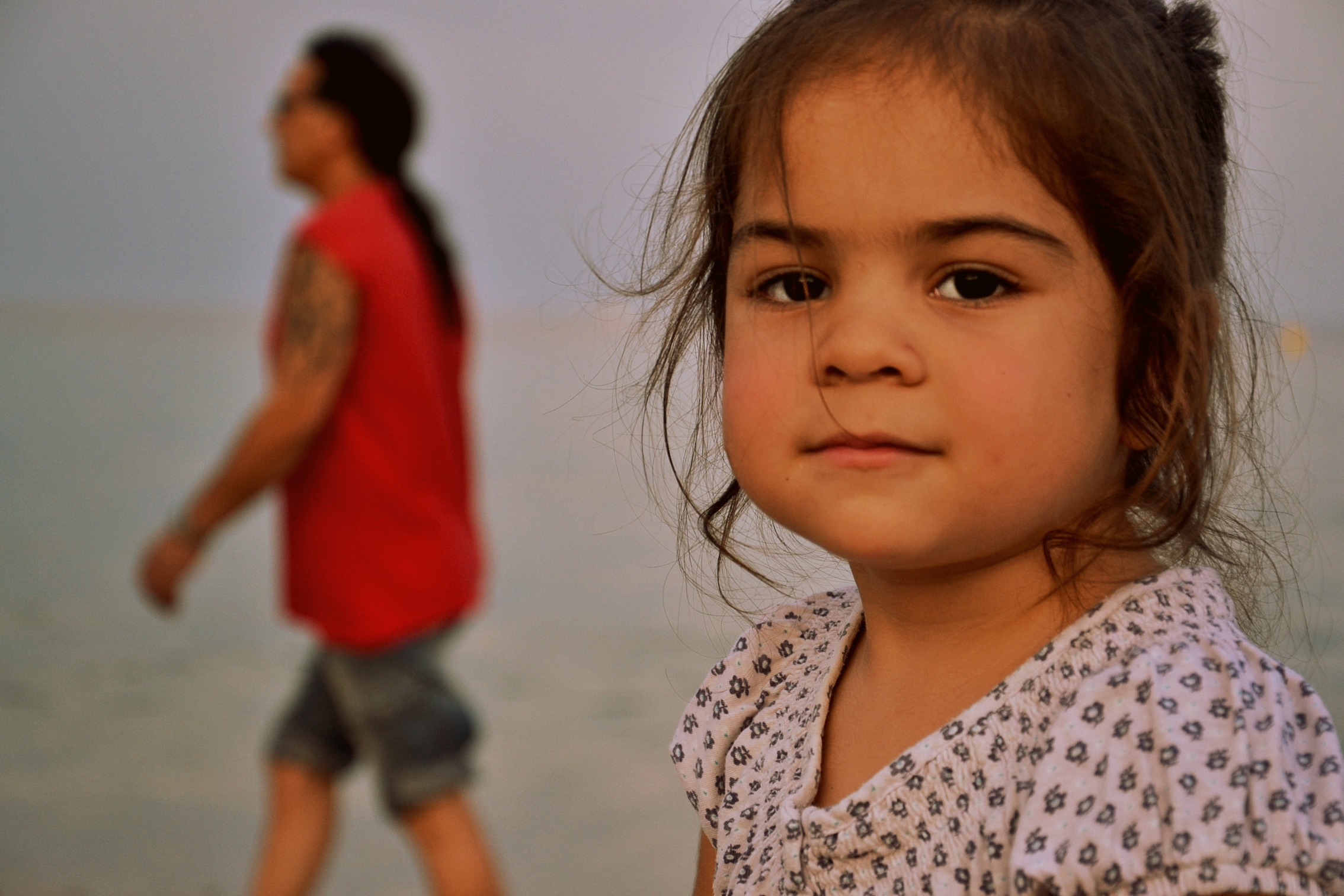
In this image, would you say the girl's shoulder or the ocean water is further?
the ocean water

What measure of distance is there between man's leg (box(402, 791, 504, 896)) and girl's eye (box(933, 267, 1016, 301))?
1677mm

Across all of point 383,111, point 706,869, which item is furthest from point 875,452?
point 383,111

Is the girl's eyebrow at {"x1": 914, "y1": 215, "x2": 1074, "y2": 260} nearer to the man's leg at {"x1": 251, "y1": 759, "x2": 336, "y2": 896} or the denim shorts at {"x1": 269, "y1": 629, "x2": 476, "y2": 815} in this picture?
the denim shorts at {"x1": 269, "y1": 629, "x2": 476, "y2": 815}

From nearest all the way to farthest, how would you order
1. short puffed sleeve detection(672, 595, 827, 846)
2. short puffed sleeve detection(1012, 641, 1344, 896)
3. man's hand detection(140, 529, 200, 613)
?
short puffed sleeve detection(1012, 641, 1344, 896), short puffed sleeve detection(672, 595, 827, 846), man's hand detection(140, 529, 200, 613)

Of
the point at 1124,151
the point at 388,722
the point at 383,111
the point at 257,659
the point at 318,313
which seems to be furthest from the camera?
the point at 257,659

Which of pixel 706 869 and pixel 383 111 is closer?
pixel 706 869

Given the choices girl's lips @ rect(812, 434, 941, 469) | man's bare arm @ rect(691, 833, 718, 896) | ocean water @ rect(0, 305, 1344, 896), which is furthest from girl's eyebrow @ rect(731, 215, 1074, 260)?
ocean water @ rect(0, 305, 1344, 896)

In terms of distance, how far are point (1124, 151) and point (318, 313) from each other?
60.3 inches

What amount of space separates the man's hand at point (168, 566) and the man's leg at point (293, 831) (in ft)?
1.03

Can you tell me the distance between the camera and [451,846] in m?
2.25

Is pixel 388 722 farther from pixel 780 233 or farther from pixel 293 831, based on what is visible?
pixel 780 233

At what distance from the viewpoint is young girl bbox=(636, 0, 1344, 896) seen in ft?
2.30

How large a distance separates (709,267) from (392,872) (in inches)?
78.4

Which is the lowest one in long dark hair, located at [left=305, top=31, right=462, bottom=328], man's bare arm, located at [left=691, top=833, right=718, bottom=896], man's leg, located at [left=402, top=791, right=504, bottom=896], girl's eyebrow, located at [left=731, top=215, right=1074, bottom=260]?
man's leg, located at [left=402, top=791, right=504, bottom=896]
